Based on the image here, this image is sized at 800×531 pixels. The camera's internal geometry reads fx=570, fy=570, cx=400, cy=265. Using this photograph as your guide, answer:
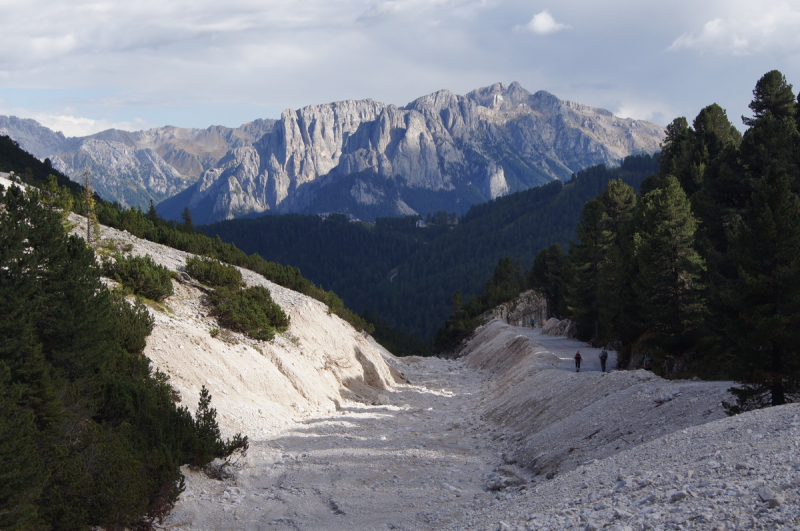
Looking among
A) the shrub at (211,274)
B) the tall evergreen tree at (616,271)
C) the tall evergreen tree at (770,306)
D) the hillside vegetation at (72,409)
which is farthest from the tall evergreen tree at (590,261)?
the hillside vegetation at (72,409)

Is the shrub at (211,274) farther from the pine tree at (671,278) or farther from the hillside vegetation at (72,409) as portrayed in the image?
the pine tree at (671,278)

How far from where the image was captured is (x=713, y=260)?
28.6 meters

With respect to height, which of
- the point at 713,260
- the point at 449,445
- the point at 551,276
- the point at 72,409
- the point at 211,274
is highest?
the point at 551,276

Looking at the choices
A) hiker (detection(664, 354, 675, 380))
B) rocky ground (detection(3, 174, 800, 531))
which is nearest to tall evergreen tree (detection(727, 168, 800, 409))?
rocky ground (detection(3, 174, 800, 531))

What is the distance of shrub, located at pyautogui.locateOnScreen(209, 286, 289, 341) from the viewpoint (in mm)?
31578

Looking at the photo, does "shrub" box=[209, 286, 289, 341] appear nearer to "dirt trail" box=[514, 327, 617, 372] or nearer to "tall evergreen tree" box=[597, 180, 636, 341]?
"dirt trail" box=[514, 327, 617, 372]

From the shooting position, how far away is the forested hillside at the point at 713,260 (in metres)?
17.9

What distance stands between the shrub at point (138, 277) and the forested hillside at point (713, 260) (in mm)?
25712

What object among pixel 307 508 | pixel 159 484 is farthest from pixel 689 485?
pixel 159 484

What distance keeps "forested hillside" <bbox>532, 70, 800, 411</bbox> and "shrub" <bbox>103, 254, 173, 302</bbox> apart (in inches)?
1012

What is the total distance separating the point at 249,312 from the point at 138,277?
6105mm

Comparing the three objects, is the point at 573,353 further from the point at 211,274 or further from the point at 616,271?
the point at 211,274

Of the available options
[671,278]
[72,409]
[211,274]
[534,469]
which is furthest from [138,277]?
[671,278]

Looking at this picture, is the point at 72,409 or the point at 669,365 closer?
the point at 72,409
